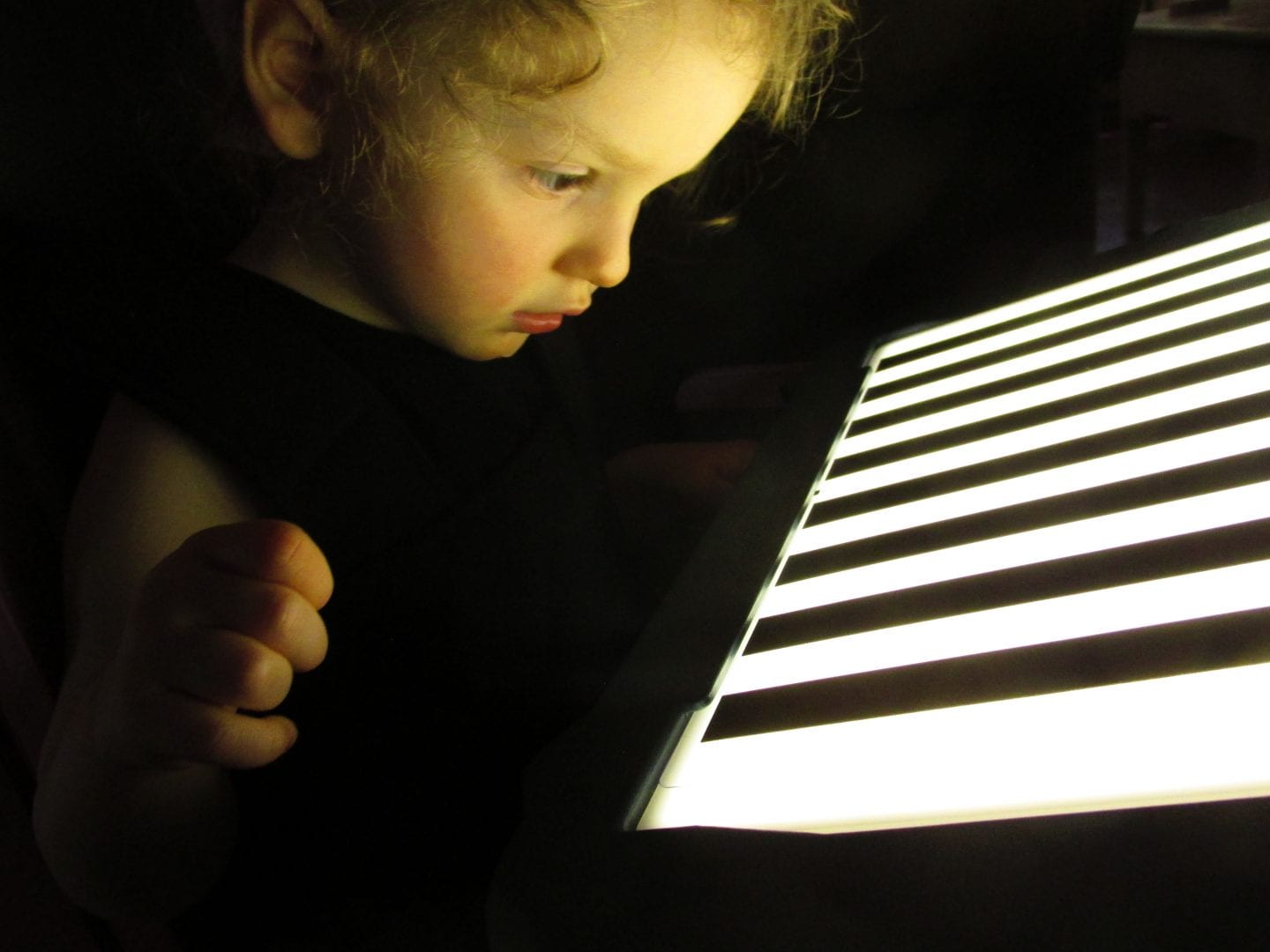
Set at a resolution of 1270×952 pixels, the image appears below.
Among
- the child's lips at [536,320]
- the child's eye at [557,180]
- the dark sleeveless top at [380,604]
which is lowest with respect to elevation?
the dark sleeveless top at [380,604]

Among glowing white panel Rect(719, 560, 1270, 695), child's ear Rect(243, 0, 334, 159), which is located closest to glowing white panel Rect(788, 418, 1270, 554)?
glowing white panel Rect(719, 560, 1270, 695)

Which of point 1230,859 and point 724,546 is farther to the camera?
point 724,546

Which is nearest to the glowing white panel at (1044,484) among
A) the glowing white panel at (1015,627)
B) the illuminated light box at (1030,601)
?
the illuminated light box at (1030,601)

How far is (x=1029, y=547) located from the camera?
1.55 feet

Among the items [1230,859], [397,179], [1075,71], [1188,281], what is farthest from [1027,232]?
[1230,859]

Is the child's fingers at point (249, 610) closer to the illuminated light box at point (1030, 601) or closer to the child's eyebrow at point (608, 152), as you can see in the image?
the illuminated light box at point (1030, 601)

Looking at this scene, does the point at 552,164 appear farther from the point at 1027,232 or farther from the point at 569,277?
the point at 1027,232

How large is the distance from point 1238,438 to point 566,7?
409 mm

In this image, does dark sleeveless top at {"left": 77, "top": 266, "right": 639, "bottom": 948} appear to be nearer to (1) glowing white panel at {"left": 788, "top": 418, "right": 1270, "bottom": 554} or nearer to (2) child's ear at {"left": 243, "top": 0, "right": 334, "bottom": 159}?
(2) child's ear at {"left": 243, "top": 0, "right": 334, "bottom": 159}

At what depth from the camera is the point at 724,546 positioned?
0.55 metres

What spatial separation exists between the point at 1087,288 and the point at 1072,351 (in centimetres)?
13

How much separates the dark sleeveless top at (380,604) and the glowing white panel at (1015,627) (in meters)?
0.27

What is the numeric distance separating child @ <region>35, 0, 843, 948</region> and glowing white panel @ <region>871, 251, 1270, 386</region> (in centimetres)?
24

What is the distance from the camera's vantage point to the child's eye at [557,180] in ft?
2.01
